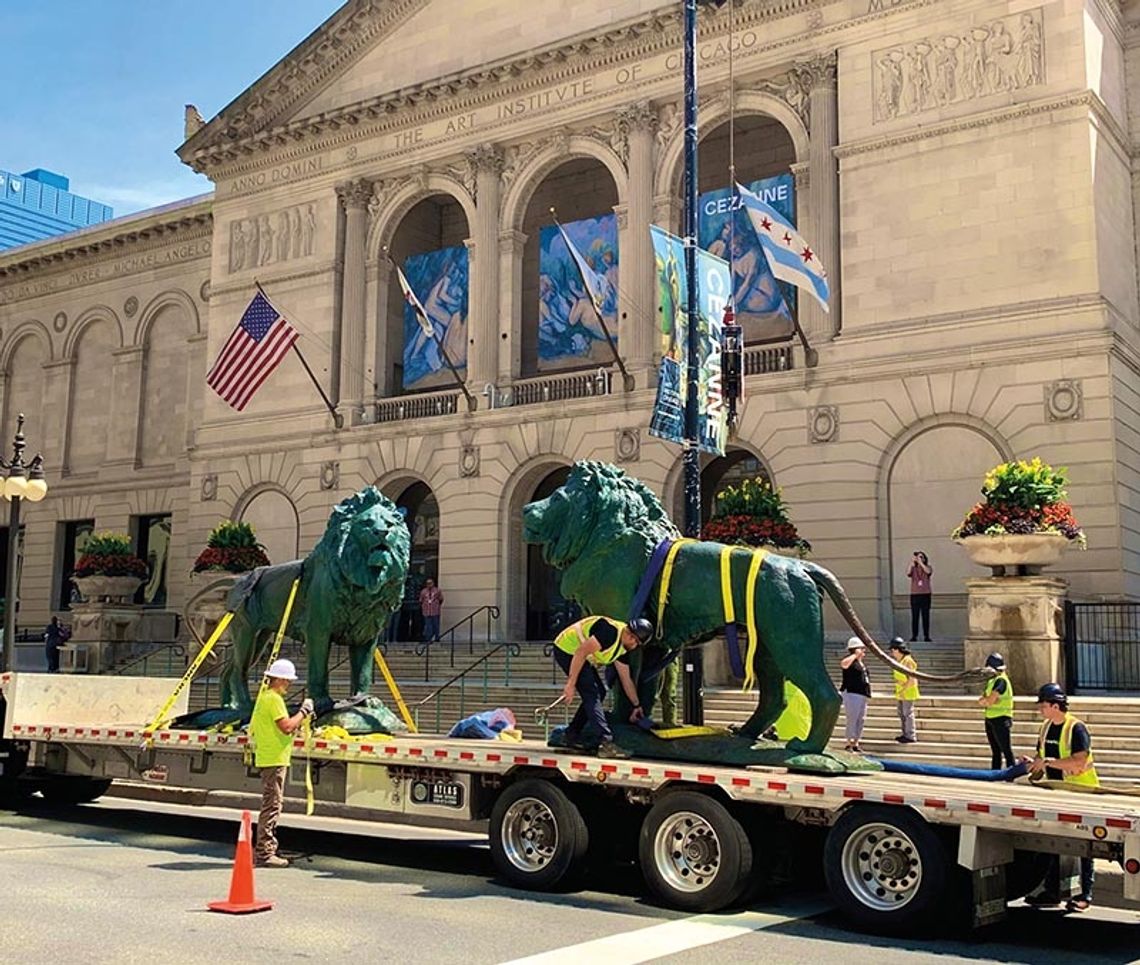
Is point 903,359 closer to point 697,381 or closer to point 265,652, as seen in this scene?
point 697,381

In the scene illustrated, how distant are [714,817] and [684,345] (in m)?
8.94

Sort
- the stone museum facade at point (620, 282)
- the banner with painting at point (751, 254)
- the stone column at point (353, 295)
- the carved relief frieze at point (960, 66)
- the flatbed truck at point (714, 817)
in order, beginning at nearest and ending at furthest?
the flatbed truck at point (714, 817)
the stone museum facade at point (620, 282)
the carved relief frieze at point (960, 66)
the banner with painting at point (751, 254)
the stone column at point (353, 295)

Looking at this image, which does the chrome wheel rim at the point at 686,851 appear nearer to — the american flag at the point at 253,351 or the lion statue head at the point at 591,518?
the lion statue head at the point at 591,518

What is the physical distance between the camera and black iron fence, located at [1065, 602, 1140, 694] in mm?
21953

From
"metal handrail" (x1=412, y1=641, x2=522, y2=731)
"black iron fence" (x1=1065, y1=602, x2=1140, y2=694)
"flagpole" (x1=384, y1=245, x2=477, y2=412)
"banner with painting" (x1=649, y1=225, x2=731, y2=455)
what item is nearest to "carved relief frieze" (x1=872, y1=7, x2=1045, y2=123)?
"black iron fence" (x1=1065, y1=602, x2=1140, y2=694)

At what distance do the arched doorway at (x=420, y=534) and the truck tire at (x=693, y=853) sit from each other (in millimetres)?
25178

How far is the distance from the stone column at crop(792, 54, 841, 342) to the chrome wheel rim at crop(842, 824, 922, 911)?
1976 centimetres

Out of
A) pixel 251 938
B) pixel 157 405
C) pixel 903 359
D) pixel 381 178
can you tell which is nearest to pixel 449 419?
pixel 381 178

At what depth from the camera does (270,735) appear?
11.2 meters

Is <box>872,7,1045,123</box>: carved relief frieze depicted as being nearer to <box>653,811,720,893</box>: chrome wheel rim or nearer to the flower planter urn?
the flower planter urn

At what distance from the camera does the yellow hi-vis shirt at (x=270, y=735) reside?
11.2 metres

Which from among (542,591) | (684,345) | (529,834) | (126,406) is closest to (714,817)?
(529,834)

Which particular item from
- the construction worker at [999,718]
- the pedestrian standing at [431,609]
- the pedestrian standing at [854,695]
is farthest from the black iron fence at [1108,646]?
the pedestrian standing at [431,609]

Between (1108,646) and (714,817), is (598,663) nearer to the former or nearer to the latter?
(714,817)
